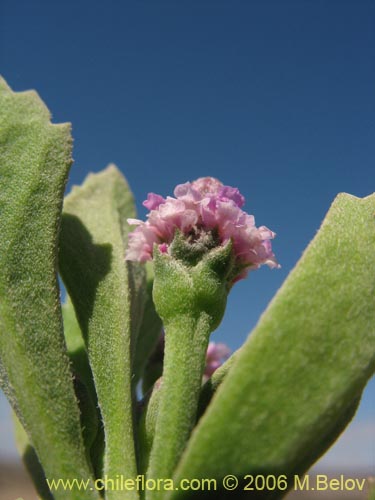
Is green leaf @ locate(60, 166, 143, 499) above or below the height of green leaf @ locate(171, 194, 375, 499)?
above

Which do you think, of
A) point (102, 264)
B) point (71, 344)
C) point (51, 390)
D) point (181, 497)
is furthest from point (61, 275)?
point (181, 497)

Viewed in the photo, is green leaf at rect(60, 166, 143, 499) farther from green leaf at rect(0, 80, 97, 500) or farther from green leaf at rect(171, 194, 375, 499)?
green leaf at rect(171, 194, 375, 499)

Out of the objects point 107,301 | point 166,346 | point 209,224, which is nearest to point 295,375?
point 166,346

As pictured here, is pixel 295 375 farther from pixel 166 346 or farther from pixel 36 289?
pixel 36 289

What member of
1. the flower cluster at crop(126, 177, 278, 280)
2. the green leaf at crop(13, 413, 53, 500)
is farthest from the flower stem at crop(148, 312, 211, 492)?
the green leaf at crop(13, 413, 53, 500)

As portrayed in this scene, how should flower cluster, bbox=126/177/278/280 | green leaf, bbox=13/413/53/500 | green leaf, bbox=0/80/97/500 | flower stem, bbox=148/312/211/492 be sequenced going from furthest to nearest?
green leaf, bbox=13/413/53/500
flower cluster, bbox=126/177/278/280
green leaf, bbox=0/80/97/500
flower stem, bbox=148/312/211/492

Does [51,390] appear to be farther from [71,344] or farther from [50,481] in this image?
[71,344]

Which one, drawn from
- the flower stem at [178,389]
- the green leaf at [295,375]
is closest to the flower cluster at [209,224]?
the flower stem at [178,389]
